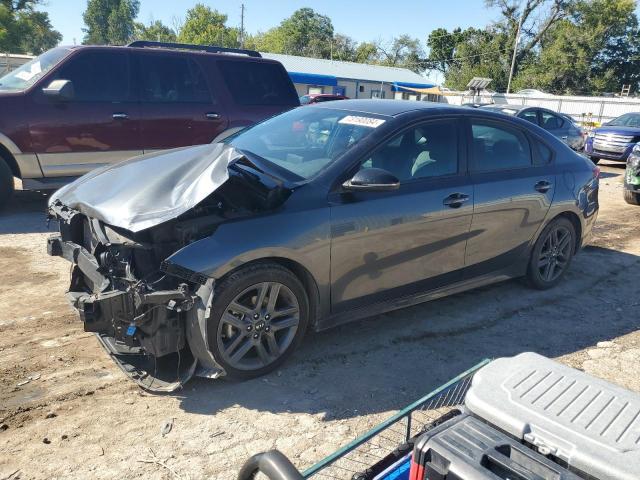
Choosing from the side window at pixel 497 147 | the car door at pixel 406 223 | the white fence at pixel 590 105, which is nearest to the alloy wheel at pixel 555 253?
the side window at pixel 497 147

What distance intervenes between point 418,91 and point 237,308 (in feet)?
160

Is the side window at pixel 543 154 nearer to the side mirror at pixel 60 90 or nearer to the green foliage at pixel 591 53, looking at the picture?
the side mirror at pixel 60 90

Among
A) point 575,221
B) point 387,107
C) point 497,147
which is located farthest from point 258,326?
point 575,221

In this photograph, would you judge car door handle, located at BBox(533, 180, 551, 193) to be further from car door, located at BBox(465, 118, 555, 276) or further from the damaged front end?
the damaged front end

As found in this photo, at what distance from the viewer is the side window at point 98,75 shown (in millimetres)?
6793

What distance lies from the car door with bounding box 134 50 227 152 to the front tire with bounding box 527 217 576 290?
185 inches

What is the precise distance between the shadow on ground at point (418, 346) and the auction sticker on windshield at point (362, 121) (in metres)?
1.57

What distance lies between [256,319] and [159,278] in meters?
0.63

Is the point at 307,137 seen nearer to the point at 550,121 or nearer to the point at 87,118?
the point at 87,118

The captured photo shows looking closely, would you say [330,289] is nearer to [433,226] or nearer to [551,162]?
[433,226]

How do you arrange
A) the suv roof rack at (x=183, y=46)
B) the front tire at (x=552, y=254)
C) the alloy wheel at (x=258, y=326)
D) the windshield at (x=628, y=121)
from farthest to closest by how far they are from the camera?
the windshield at (x=628, y=121)
the suv roof rack at (x=183, y=46)
the front tire at (x=552, y=254)
the alloy wheel at (x=258, y=326)

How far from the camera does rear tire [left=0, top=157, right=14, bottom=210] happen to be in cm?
657

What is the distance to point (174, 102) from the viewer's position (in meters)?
7.40

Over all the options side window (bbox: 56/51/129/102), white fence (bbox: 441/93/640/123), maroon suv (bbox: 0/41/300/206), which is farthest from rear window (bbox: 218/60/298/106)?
white fence (bbox: 441/93/640/123)
